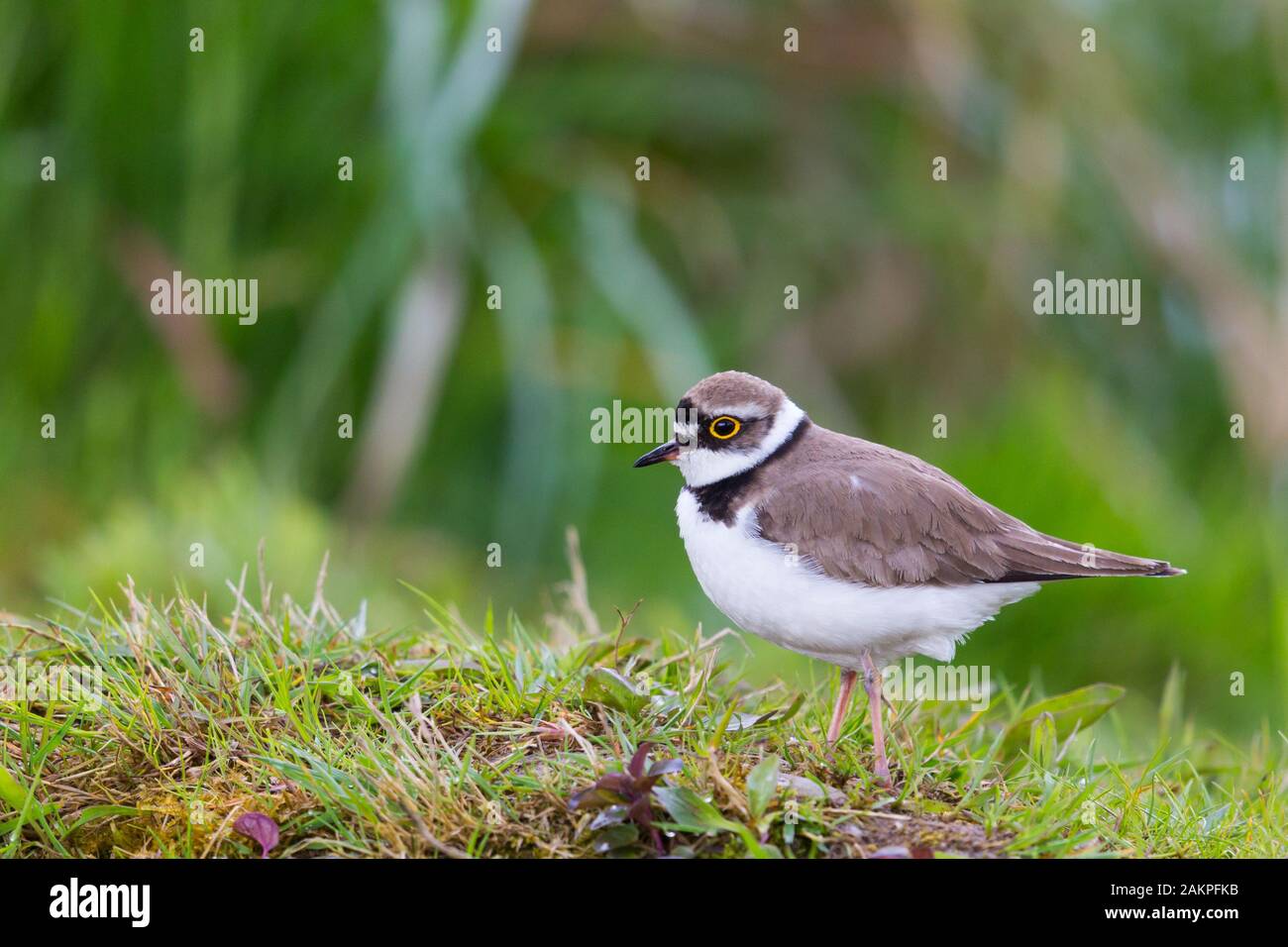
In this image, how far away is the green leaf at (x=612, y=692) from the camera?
3.46 m

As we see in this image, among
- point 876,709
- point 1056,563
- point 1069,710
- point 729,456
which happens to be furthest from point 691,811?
point 1069,710

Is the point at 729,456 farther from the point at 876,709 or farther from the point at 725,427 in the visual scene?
the point at 876,709

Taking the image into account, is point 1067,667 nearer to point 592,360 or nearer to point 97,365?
point 592,360

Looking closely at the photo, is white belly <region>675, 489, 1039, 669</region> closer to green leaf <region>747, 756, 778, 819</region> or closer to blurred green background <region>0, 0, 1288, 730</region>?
green leaf <region>747, 756, 778, 819</region>

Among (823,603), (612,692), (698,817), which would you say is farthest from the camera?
(823,603)

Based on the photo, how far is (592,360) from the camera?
8.27 metres

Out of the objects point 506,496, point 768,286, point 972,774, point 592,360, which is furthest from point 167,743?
point 768,286

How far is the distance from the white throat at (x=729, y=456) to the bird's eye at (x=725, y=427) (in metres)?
0.06

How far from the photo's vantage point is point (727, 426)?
4.06 meters

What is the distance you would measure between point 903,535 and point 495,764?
135 centimetres

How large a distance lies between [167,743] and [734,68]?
7.68 metres

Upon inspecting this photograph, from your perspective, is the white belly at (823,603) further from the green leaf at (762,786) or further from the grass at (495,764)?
the green leaf at (762,786)

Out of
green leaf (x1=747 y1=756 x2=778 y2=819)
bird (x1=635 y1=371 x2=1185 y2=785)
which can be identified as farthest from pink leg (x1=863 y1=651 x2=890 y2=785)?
green leaf (x1=747 y1=756 x2=778 y2=819)

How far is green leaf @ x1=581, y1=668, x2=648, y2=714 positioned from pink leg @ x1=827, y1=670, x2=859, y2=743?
50 centimetres
